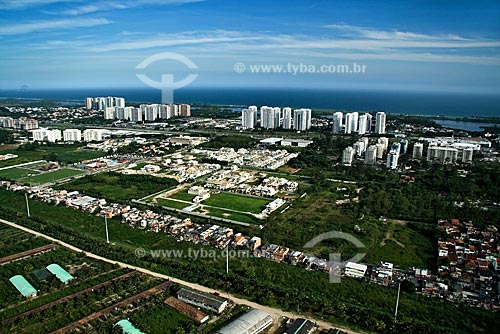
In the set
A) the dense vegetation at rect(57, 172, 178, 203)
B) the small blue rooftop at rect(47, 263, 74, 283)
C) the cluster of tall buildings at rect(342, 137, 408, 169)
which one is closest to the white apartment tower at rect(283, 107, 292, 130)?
the cluster of tall buildings at rect(342, 137, 408, 169)

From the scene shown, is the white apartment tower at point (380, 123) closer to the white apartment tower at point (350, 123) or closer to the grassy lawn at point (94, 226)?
the white apartment tower at point (350, 123)

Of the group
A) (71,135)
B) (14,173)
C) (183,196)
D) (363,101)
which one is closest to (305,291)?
(183,196)

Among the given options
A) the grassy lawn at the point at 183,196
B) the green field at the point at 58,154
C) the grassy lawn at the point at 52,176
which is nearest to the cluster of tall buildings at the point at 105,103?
the green field at the point at 58,154

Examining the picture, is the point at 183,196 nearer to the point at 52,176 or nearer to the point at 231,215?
the point at 231,215

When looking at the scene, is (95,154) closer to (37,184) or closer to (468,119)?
(37,184)

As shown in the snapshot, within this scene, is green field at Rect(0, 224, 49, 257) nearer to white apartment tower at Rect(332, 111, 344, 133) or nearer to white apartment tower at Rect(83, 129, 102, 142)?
white apartment tower at Rect(83, 129, 102, 142)

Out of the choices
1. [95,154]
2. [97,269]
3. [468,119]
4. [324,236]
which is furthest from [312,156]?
[468,119]
